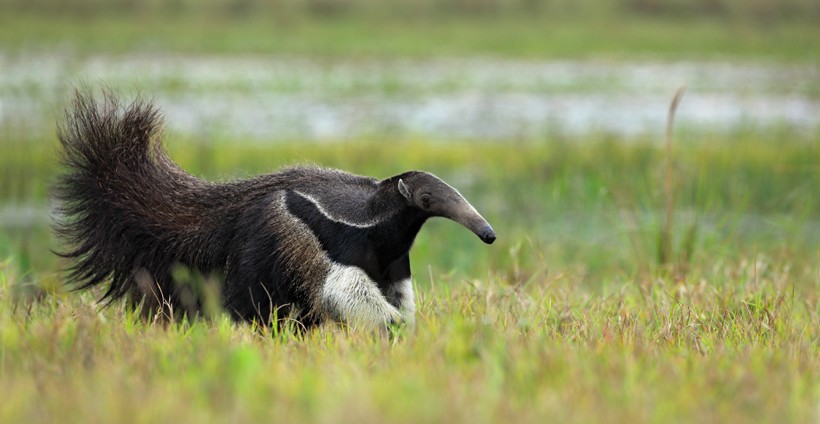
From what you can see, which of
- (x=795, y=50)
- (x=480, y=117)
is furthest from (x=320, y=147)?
(x=795, y=50)

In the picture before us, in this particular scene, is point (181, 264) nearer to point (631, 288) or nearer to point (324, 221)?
point (324, 221)

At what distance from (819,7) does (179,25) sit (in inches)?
981

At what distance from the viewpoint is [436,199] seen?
5.25 metres

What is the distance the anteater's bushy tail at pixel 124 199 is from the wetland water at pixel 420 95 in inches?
311

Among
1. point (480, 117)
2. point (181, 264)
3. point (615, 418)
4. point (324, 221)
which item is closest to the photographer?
point (615, 418)

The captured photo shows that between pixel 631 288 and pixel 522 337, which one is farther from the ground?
pixel 522 337

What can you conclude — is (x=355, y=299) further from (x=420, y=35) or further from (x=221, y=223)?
(x=420, y=35)

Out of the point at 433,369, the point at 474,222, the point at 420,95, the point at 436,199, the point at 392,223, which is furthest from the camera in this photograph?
the point at 420,95

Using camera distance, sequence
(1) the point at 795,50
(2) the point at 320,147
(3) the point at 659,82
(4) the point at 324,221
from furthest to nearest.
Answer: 1. (1) the point at 795,50
2. (3) the point at 659,82
3. (2) the point at 320,147
4. (4) the point at 324,221

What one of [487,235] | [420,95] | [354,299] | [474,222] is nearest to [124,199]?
[354,299]

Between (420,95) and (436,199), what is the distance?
19954 millimetres

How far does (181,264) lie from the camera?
19.5ft

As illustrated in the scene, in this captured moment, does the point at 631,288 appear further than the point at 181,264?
Yes

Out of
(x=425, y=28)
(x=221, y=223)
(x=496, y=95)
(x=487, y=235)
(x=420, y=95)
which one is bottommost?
(x=496, y=95)
